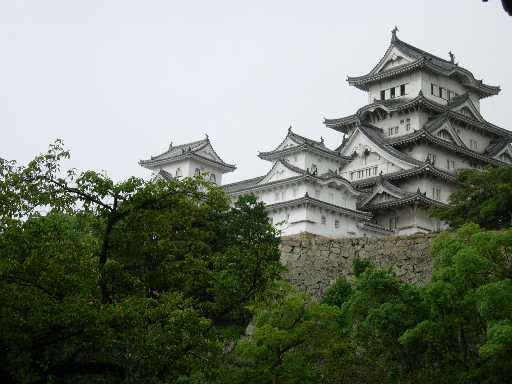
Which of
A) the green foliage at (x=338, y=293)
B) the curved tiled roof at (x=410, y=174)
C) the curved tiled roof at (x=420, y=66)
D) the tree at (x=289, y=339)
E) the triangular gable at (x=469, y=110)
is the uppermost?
the curved tiled roof at (x=420, y=66)

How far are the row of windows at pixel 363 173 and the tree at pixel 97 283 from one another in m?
36.1

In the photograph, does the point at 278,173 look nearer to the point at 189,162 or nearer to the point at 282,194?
the point at 282,194

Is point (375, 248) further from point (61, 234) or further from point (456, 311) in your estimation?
point (61, 234)

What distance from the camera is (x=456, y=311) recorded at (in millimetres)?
22141

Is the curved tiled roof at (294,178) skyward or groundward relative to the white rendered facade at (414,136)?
groundward

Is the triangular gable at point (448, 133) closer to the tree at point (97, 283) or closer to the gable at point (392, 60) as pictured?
the gable at point (392, 60)

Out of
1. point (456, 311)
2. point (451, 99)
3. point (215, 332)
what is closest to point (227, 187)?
point (451, 99)

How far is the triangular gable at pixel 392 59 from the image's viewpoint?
→ 57.3 meters

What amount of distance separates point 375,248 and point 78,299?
19.2 meters

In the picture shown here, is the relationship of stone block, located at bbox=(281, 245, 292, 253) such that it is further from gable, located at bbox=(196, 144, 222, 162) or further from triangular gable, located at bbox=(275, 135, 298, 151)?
gable, located at bbox=(196, 144, 222, 162)

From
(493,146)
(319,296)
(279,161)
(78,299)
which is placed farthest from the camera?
(493,146)

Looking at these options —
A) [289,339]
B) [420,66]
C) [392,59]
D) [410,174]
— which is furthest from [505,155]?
[289,339]

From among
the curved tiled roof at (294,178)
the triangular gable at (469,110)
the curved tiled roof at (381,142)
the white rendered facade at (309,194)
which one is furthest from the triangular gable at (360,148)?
the triangular gable at (469,110)

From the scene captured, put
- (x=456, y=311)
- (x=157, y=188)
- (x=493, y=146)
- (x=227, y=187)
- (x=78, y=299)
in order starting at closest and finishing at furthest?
(x=78, y=299), (x=157, y=188), (x=456, y=311), (x=227, y=187), (x=493, y=146)
